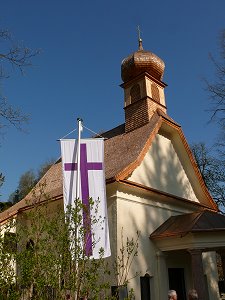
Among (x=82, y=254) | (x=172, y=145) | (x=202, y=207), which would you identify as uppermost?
(x=172, y=145)

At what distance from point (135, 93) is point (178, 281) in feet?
29.7

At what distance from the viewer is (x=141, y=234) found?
12.1 metres

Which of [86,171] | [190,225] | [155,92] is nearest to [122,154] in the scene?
[190,225]

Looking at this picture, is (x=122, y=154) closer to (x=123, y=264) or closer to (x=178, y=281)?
(x=178, y=281)

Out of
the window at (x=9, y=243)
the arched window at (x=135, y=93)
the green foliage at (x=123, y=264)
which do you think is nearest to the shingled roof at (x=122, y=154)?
the arched window at (x=135, y=93)

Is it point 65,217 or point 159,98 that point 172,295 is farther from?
point 159,98

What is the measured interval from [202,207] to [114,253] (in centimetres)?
685

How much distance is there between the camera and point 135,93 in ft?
56.8

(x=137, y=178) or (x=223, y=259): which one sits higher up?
(x=137, y=178)

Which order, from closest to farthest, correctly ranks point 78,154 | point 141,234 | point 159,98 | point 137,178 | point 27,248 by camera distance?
point 27,248 < point 78,154 < point 141,234 < point 137,178 < point 159,98

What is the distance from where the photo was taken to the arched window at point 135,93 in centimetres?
1709

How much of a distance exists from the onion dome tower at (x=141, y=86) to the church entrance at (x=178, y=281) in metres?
6.48

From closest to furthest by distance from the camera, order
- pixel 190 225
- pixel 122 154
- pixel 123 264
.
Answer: pixel 123 264
pixel 190 225
pixel 122 154

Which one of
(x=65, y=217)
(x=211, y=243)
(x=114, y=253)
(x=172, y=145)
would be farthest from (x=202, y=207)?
(x=65, y=217)
